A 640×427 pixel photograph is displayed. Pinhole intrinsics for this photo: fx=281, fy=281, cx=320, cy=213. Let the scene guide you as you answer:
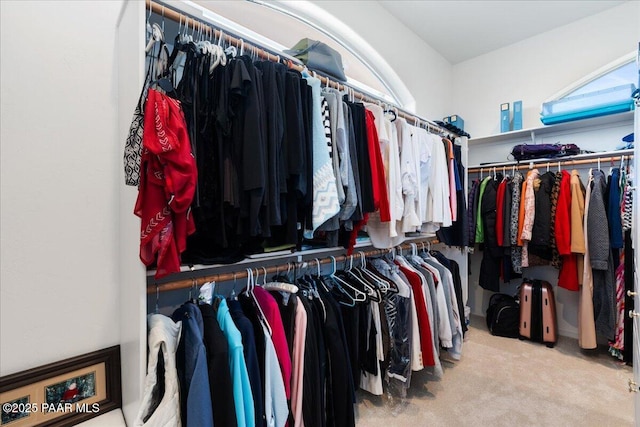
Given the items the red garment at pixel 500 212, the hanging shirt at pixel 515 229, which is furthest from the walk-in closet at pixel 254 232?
the red garment at pixel 500 212

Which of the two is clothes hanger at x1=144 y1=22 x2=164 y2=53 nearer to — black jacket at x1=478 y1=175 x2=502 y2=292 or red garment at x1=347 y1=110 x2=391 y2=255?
red garment at x1=347 y1=110 x2=391 y2=255

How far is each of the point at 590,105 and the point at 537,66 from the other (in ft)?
2.95

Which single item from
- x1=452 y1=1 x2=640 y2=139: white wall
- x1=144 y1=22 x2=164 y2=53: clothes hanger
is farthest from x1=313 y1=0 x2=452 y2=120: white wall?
x1=144 y1=22 x2=164 y2=53: clothes hanger

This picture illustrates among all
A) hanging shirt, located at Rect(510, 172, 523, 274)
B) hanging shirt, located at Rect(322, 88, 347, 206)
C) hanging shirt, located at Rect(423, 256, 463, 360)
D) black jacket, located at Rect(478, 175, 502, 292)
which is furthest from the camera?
black jacket, located at Rect(478, 175, 502, 292)

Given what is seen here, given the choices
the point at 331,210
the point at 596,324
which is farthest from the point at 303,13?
the point at 596,324

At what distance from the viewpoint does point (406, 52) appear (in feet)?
9.42

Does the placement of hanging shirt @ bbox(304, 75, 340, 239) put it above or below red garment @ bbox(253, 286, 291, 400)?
above

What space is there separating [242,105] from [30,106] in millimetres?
754

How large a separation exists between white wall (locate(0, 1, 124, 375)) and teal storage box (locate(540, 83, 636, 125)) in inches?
132

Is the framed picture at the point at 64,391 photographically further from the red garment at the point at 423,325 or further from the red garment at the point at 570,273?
the red garment at the point at 570,273

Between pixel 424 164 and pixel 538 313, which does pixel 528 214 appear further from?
pixel 424 164

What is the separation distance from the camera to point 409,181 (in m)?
1.78

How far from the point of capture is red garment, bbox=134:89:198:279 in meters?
0.83

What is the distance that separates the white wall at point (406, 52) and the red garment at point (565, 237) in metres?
1.50
